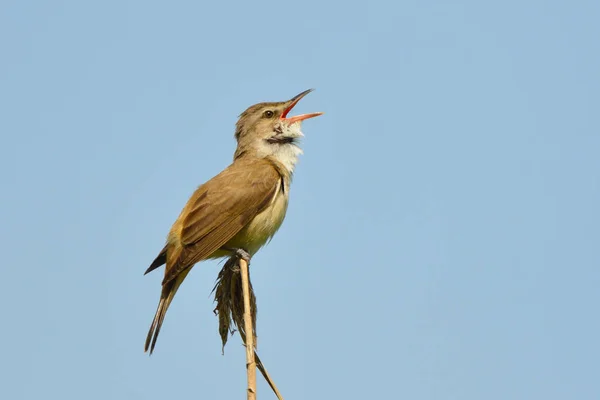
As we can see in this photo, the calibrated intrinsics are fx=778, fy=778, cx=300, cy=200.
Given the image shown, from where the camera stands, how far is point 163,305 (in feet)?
19.8

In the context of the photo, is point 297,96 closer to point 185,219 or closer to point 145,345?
point 185,219

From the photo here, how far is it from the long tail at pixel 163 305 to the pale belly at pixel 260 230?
71 centimetres

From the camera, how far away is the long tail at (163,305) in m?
5.59

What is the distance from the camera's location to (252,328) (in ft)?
15.0

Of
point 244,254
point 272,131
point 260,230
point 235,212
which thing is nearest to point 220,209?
point 235,212

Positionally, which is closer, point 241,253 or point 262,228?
point 241,253

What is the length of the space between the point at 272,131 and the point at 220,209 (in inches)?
58.4

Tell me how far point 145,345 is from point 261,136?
3.09 meters

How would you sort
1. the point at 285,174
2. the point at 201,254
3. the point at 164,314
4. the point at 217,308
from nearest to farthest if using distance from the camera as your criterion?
the point at 217,308, the point at 164,314, the point at 201,254, the point at 285,174

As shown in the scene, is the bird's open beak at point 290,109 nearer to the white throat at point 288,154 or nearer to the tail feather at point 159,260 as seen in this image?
the white throat at point 288,154

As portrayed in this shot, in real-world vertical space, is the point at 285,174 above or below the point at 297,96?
below

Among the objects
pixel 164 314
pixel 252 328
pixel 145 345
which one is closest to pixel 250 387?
pixel 252 328

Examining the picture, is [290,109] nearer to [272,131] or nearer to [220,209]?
[272,131]

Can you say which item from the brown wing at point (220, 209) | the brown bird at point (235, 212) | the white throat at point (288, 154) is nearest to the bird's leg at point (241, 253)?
the brown bird at point (235, 212)
